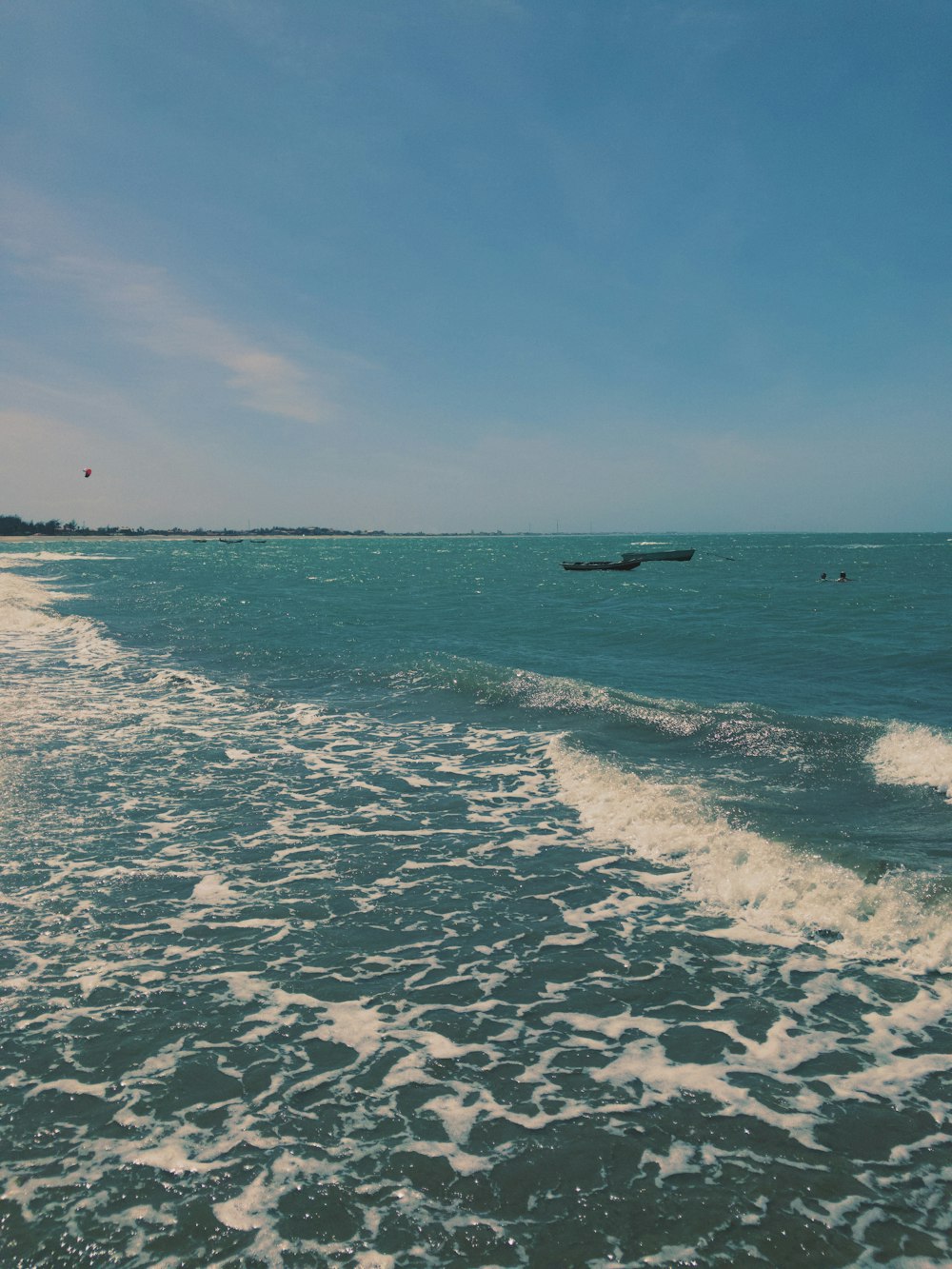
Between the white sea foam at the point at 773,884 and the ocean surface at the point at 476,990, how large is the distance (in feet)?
0.19

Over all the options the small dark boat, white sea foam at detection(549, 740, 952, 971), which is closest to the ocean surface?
white sea foam at detection(549, 740, 952, 971)

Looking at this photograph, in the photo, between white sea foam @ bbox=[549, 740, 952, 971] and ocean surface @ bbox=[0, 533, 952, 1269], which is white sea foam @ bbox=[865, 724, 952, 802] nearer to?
ocean surface @ bbox=[0, 533, 952, 1269]

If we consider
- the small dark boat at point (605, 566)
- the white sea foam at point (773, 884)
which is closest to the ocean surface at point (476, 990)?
the white sea foam at point (773, 884)

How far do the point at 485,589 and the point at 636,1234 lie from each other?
65257 millimetres

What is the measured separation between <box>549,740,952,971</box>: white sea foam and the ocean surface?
6 centimetres

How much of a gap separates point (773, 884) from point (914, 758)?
301 inches

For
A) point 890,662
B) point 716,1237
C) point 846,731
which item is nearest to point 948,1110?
point 716,1237

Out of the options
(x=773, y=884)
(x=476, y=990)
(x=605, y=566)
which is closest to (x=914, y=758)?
(x=773, y=884)

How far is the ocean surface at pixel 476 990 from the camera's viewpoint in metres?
4.73

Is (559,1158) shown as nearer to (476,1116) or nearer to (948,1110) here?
(476,1116)

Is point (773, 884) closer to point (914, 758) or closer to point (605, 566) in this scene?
point (914, 758)

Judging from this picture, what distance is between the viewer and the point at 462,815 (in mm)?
12312

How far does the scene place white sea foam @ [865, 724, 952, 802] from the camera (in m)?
13.9

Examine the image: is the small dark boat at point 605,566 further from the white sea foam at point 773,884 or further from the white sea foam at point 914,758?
the white sea foam at point 773,884
